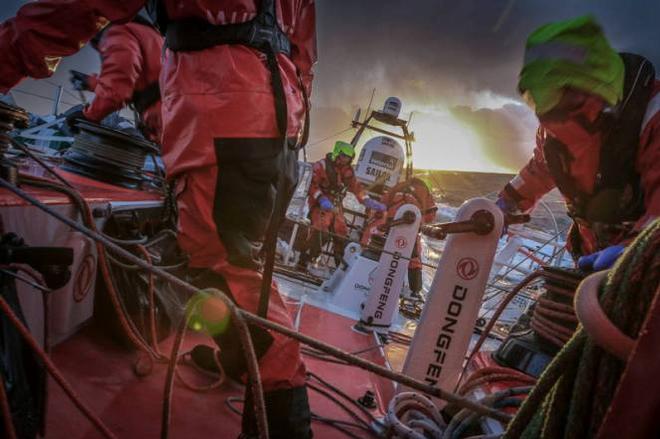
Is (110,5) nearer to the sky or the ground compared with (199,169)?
nearer to the sky

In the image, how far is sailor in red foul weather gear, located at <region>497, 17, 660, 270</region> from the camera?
1.53m

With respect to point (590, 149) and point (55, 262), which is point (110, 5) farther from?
point (590, 149)

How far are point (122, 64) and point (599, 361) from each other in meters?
2.60

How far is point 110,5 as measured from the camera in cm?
107

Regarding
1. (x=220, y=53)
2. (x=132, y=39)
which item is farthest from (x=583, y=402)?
(x=132, y=39)

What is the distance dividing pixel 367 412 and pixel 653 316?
1592mm

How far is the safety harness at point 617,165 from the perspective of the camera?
1.62 meters

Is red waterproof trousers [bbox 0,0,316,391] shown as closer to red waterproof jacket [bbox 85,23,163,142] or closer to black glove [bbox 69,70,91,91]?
red waterproof jacket [bbox 85,23,163,142]

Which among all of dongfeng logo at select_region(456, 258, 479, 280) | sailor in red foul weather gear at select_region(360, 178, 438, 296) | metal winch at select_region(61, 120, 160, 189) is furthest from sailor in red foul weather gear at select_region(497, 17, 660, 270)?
sailor in red foul weather gear at select_region(360, 178, 438, 296)

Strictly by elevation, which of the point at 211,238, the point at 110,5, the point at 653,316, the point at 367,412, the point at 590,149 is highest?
the point at 590,149

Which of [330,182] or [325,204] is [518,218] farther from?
[330,182]

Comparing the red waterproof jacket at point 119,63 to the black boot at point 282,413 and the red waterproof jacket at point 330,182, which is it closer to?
the black boot at point 282,413

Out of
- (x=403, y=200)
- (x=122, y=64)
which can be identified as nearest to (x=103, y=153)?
(x=122, y=64)

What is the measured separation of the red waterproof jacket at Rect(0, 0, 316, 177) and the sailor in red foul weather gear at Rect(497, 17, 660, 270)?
3.65ft
